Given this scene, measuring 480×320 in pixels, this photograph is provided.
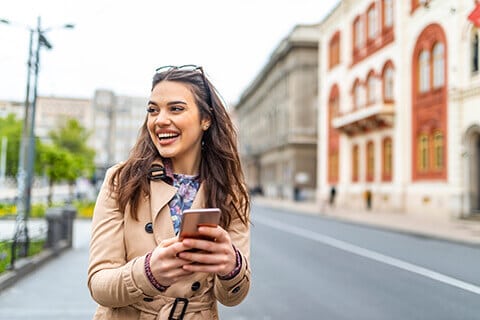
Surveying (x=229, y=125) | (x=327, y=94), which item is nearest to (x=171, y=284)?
(x=229, y=125)

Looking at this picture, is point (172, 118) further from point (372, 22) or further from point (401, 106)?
point (372, 22)

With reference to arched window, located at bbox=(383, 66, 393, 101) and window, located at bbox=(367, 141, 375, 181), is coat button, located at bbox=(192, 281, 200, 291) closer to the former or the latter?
arched window, located at bbox=(383, 66, 393, 101)

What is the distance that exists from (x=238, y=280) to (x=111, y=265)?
0.42 m

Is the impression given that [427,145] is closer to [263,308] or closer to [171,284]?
[263,308]

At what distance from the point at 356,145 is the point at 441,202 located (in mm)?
12594

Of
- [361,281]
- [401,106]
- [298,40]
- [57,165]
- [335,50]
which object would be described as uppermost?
[298,40]

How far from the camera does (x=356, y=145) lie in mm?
36594

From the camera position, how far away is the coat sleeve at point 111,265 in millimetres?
1699

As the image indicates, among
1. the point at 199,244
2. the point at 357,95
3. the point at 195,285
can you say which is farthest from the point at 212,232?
the point at 357,95

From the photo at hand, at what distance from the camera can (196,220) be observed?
148cm

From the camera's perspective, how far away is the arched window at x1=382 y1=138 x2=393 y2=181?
103 ft

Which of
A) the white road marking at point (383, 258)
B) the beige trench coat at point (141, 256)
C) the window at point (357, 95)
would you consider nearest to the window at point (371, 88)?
the window at point (357, 95)

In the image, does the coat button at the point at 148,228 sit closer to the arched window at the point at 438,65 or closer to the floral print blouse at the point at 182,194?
the floral print blouse at the point at 182,194

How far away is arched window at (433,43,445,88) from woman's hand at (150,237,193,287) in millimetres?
25097
